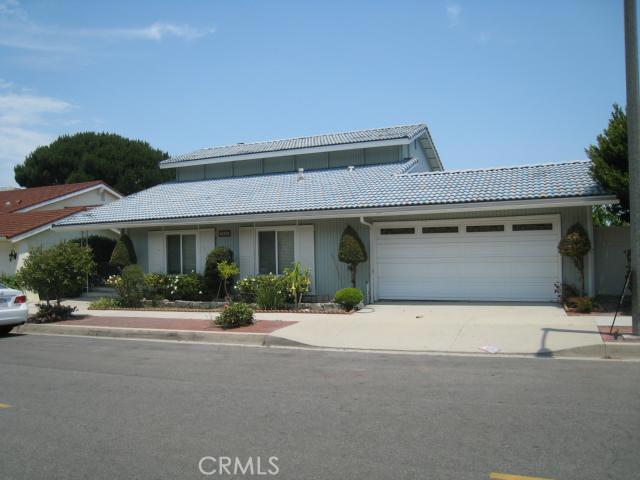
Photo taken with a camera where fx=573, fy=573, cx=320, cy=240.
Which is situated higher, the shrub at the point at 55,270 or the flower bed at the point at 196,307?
the shrub at the point at 55,270

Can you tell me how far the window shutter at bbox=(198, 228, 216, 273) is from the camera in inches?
779

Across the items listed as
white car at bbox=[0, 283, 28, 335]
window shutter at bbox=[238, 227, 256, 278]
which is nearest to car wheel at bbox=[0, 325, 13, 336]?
white car at bbox=[0, 283, 28, 335]

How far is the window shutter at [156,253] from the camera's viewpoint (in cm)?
2067

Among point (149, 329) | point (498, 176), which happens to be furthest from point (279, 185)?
point (149, 329)

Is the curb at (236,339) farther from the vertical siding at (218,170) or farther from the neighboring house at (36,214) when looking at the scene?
the vertical siding at (218,170)

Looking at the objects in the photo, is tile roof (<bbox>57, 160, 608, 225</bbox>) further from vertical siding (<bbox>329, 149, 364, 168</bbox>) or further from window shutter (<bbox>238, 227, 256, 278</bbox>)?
window shutter (<bbox>238, 227, 256, 278</bbox>)

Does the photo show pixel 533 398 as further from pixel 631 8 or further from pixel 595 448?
pixel 631 8

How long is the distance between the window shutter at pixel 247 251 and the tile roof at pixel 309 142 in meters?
6.61

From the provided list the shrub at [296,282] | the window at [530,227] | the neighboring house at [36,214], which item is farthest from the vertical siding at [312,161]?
the window at [530,227]

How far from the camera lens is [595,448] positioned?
204 inches

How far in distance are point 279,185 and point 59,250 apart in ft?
29.0

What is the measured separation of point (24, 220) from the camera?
2544 centimetres

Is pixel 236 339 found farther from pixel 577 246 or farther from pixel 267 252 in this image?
pixel 577 246

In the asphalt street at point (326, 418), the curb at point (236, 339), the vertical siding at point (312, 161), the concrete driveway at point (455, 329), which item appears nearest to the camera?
the asphalt street at point (326, 418)
